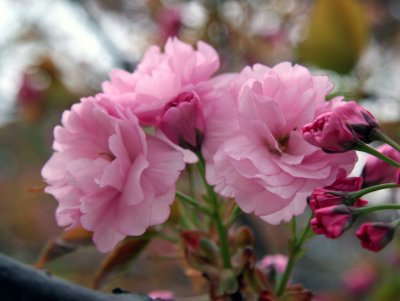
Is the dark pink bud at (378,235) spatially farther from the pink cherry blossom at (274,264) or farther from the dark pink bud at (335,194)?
the pink cherry blossom at (274,264)

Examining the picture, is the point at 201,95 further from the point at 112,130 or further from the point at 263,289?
the point at 263,289

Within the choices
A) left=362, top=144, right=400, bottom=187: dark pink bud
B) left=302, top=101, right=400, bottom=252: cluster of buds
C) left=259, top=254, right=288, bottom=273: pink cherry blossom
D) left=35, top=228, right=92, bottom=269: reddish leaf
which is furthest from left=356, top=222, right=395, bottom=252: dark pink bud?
left=35, top=228, right=92, bottom=269: reddish leaf

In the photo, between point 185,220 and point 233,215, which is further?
point 185,220

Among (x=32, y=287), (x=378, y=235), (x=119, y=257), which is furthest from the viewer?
(x=119, y=257)

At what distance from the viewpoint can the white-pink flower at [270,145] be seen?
505 mm

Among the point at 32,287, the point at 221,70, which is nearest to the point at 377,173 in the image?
the point at 32,287

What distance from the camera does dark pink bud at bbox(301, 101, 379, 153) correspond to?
18.8 inches

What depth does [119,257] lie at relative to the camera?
68 cm

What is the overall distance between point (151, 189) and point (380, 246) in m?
0.18

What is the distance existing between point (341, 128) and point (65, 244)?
0.36m

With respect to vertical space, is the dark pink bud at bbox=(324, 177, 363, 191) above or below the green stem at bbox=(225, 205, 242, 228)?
above

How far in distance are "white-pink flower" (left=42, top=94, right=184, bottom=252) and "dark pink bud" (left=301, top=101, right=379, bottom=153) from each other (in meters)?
0.11

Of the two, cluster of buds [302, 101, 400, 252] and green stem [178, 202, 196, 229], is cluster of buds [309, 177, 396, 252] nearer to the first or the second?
cluster of buds [302, 101, 400, 252]

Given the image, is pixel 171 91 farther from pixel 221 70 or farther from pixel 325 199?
pixel 221 70
